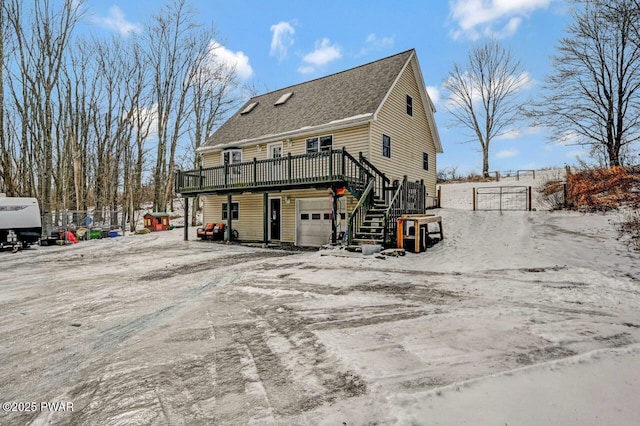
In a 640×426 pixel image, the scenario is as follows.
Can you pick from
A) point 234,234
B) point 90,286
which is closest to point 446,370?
point 90,286

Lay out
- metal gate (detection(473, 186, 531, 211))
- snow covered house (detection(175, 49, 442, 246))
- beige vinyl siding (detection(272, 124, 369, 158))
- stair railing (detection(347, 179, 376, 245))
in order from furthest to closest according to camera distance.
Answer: metal gate (detection(473, 186, 531, 211)) → beige vinyl siding (detection(272, 124, 369, 158)) → snow covered house (detection(175, 49, 442, 246)) → stair railing (detection(347, 179, 376, 245))

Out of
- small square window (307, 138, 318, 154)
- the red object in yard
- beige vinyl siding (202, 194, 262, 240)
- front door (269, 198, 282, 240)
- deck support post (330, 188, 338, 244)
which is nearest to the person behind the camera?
deck support post (330, 188, 338, 244)

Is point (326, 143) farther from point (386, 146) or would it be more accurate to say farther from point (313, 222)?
point (313, 222)

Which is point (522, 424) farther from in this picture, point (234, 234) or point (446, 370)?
point (234, 234)

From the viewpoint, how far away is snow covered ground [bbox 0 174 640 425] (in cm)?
243

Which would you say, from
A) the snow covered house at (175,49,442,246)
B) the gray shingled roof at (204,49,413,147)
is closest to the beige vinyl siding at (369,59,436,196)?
the snow covered house at (175,49,442,246)

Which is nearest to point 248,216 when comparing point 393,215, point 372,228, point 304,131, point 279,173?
point 279,173

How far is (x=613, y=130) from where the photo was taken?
2030 centimetres

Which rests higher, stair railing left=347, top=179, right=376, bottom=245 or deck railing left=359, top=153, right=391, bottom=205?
deck railing left=359, top=153, right=391, bottom=205

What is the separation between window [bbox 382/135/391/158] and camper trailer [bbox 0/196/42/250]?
16245mm

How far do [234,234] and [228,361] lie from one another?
1468 cm

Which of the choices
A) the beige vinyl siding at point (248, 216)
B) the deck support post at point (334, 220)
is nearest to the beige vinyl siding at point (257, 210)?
the beige vinyl siding at point (248, 216)

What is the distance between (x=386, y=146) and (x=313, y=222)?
4.81 meters

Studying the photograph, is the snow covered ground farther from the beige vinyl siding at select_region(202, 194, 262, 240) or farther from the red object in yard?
the red object in yard
